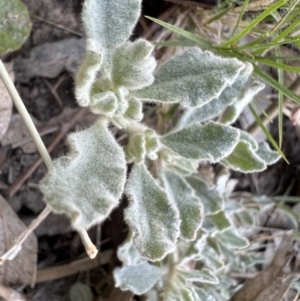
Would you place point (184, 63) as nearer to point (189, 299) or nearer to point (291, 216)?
point (189, 299)

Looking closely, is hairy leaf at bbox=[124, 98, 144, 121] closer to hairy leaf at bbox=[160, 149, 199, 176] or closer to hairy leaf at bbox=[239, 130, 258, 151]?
hairy leaf at bbox=[160, 149, 199, 176]

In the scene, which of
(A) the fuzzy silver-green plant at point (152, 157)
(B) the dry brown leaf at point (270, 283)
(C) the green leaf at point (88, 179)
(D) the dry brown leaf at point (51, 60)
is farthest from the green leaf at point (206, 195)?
(D) the dry brown leaf at point (51, 60)

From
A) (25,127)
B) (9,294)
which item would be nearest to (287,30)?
(25,127)

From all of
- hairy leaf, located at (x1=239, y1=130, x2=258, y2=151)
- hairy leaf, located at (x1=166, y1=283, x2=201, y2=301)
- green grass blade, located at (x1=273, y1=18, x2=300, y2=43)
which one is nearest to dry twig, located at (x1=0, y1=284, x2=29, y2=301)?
hairy leaf, located at (x1=166, y1=283, x2=201, y2=301)

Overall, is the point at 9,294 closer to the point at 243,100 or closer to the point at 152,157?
the point at 152,157

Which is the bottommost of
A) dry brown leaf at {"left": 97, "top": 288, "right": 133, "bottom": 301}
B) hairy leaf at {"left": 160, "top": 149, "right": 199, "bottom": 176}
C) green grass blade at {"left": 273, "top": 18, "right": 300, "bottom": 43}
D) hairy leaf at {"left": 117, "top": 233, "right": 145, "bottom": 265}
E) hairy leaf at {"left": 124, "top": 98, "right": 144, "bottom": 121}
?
dry brown leaf at {"left": 97, "top": 288, "right": 133, "bottom": 301}
